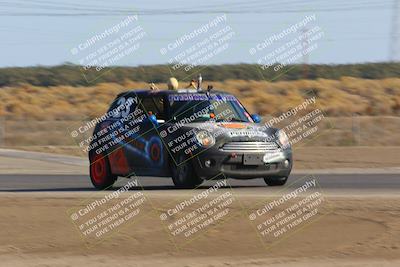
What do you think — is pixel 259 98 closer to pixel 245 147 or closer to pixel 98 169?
pixel 98 169

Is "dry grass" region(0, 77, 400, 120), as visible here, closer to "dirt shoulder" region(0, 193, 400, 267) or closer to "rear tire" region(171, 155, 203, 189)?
"rear tire" region(171, 155, 203, 189)

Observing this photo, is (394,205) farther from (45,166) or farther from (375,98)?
(375,98)

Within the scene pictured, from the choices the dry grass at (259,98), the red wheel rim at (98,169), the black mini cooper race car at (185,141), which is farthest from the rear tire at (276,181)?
the dry grass at (259,98)

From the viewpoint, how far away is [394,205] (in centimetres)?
1584

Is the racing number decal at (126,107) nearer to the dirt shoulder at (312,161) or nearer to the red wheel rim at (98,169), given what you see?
the red wheel rim at (98,169)

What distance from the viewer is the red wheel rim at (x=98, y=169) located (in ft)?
65.5

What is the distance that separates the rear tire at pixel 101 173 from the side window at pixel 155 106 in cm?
116

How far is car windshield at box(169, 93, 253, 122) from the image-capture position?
19.1 m

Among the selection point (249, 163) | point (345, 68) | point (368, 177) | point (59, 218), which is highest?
point (59, 218)

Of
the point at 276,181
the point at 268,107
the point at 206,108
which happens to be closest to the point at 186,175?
the point at 206,108

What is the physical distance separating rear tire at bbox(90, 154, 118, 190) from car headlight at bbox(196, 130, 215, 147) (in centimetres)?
219

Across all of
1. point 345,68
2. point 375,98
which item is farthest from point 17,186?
point 345,68

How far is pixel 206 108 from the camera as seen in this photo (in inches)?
762

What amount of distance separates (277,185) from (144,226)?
19.5 feet
